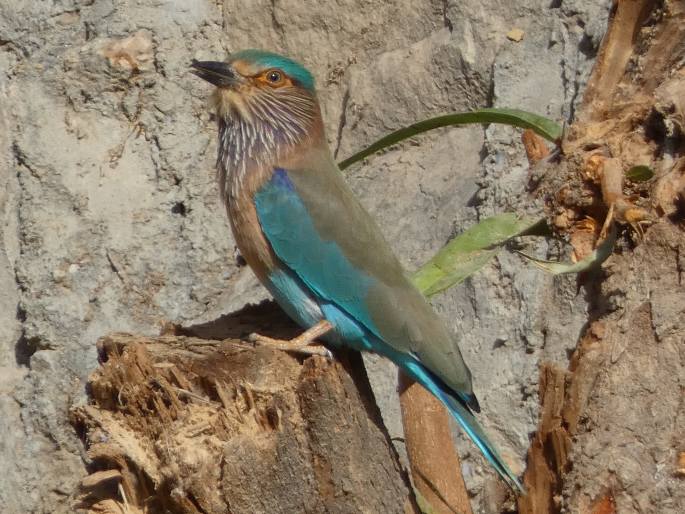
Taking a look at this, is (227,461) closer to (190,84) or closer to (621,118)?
(621,118)

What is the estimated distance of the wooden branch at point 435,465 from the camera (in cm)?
350

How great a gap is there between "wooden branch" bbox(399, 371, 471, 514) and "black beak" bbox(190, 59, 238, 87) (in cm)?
146

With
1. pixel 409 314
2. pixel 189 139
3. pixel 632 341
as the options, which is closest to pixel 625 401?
pixel 632 341

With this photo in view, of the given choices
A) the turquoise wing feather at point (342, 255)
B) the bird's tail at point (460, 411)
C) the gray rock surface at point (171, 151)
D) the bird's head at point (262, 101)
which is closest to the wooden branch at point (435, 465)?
the bird's tail at point (460, 411)

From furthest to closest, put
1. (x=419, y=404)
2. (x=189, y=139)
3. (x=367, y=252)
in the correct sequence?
(x=189, y=139)
(x=367, y=252)
(x=419, y=404)

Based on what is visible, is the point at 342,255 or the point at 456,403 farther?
the point at 342,255

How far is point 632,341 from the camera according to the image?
2.84m

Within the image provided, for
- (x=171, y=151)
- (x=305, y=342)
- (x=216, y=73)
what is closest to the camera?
(x=305, y=342)

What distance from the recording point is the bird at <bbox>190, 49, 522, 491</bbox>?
387 centimetres

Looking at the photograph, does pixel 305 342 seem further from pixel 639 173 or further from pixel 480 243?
pixel 639 173

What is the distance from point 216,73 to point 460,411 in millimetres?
1533

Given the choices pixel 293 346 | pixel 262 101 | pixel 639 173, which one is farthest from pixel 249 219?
pixel 639 173

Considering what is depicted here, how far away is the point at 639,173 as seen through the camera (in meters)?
2.91

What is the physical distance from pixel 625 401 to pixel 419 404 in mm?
1107
